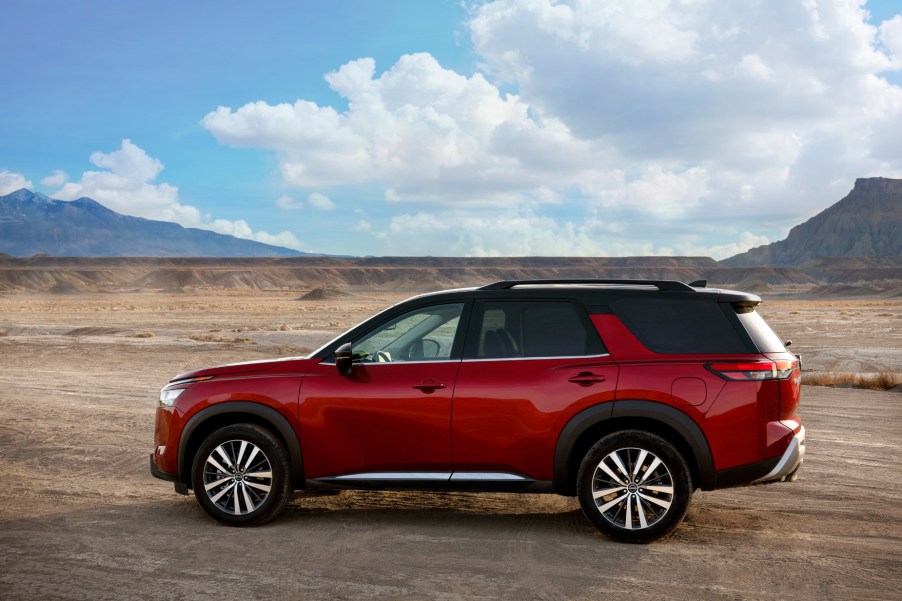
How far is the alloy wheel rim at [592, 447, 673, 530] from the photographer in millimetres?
5785

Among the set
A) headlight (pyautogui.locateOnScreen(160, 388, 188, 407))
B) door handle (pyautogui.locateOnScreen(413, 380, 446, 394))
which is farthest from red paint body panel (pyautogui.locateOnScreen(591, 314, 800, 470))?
headlight (pyautogui.locateOnScreen(160, 388, 188, 407))

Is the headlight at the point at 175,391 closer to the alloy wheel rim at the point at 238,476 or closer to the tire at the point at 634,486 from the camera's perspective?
the alloy wheel rim at the point at 238,476

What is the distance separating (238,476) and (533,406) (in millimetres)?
2229

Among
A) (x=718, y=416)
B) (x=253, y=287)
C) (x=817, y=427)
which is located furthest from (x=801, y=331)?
(x=253, y=287)

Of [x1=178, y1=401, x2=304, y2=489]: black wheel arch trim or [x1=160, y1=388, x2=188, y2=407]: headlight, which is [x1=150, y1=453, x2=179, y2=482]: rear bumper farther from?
[x1=160, y1=388, x2=188, y2=407]: headlight

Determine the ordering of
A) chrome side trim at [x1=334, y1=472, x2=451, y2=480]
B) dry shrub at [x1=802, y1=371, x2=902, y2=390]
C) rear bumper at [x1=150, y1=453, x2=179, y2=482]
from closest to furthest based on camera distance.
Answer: chrome side trim at [x1=334, y1=472, x2=451, y2=480] < rear bumper at [x1=150, y1=453, x2=179, y2=482] < dry shrub at [x1=802, y1=371, x2=902, y2=390]

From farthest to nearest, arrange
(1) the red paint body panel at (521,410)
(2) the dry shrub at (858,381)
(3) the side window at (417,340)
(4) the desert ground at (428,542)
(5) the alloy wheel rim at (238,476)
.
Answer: (2) the dry shrub at (858,381) → (5) the alloy wheel rim at (238,476) → (3) the side window at (417,340) → (1) the red paint body panel at (521,410) → (4) the desert ground at (428,542)

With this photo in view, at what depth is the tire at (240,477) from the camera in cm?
620

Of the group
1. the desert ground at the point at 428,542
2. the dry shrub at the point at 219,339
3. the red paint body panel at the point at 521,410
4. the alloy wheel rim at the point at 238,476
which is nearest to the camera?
the desert ground at the point at 428,542

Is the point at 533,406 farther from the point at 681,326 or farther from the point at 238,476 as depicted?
the point at 238,476

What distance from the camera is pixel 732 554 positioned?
5672 millimetres

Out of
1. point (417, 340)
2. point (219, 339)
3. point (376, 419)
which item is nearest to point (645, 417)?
point (417, 340)

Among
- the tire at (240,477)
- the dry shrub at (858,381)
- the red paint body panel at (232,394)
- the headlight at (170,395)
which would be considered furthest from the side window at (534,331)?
the dry shrub at (858,381)

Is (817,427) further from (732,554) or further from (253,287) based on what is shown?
(253,287)
